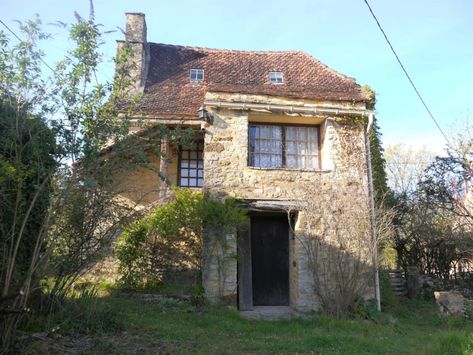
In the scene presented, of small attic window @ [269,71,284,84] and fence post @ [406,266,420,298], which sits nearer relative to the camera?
fence post @ [406,266,420,298]

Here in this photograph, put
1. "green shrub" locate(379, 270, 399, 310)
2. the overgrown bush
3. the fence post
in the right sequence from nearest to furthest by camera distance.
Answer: the overgrown bush → "green shrub" locate(379, 270, 399, 310) → the fence post

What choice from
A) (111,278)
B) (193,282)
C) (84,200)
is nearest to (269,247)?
(193,282)

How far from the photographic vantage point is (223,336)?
22.4ft

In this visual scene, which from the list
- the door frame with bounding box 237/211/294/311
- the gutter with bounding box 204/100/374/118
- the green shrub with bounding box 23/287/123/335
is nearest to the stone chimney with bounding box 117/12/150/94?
the gutter with bounding box 204/100/374/118

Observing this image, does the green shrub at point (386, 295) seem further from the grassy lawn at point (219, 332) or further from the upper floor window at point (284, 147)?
Result: the upper floor window at point (284, 147)

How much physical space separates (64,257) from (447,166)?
1152 cm

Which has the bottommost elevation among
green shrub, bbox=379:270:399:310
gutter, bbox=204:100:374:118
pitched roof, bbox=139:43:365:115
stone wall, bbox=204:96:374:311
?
green shrub, bbox=379:270:399:310

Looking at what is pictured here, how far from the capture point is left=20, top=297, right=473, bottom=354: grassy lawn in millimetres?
5637

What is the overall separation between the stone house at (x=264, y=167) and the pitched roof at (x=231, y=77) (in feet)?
0.24

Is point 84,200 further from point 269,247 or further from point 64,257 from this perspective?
point 269,247

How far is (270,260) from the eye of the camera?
1049 centimetres

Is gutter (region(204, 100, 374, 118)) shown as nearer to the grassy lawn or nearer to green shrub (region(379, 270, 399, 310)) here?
green shrub (region(379, 270, 399, 310))

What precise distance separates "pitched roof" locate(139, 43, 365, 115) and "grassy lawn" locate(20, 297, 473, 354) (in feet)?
16.6

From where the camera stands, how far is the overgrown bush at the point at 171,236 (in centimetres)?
920
